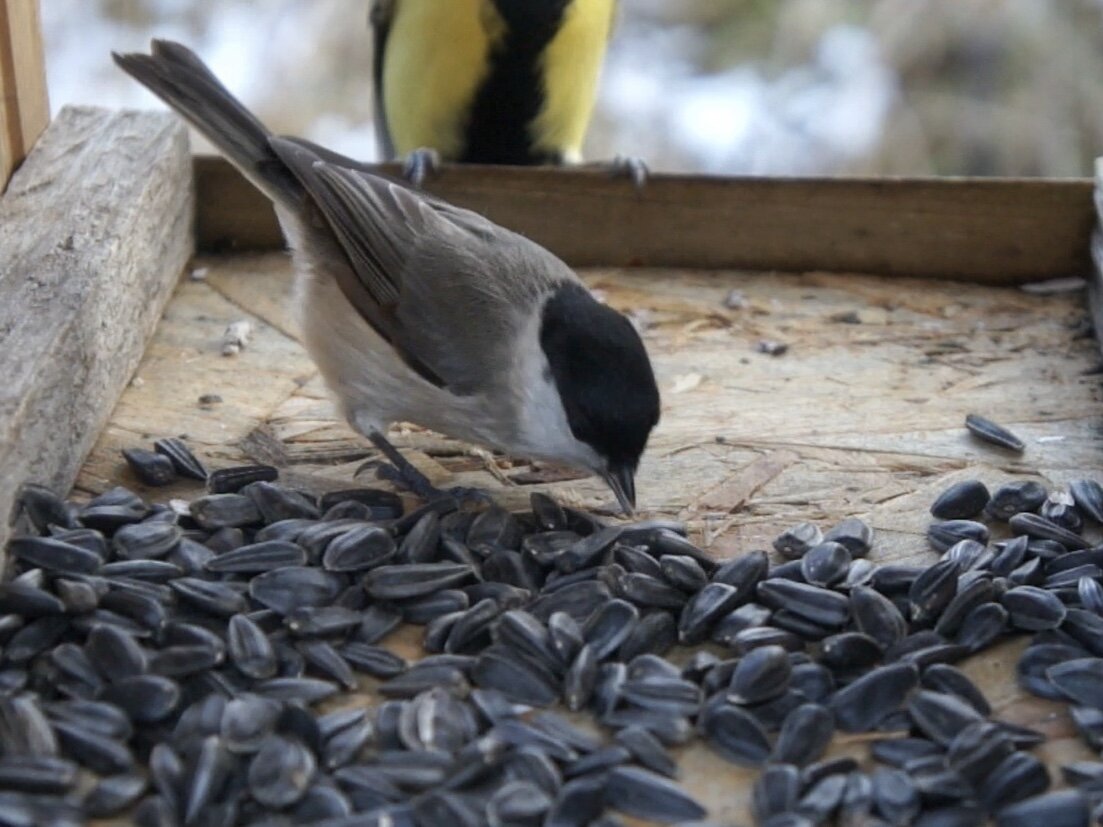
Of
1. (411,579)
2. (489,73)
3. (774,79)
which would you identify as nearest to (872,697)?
(411,579)

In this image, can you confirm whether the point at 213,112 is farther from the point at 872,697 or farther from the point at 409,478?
the point at 872,697

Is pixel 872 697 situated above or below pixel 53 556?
below

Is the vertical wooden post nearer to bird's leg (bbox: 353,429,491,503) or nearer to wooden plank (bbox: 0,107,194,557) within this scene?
wooden plank (bbox: 0,107,194,557)

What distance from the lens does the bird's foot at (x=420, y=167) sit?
4.04 meters

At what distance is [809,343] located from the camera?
3.72 meters

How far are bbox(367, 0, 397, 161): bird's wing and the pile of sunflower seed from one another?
220 centimetres

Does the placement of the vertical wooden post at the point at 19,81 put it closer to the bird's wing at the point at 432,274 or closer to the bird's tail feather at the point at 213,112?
the bird's tail feather at the point at 213,112

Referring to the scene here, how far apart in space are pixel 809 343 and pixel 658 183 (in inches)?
23.7

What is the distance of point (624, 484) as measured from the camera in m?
2.91

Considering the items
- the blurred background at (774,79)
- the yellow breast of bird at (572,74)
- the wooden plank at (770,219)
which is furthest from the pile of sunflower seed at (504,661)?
the blurred background at (774,79)

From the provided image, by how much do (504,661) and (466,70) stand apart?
104 inches

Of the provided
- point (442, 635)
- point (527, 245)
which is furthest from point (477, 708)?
A: point (527, 245)

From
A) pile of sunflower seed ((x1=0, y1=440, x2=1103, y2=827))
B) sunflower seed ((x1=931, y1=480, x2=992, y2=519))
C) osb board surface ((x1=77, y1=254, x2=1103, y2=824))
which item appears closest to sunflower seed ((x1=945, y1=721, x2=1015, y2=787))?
pile of sunflower seed ((x1=0, y1=440, x2=1103, y2=827))

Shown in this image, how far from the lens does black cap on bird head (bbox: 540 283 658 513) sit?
2789 millimetres
